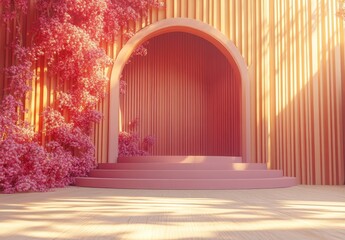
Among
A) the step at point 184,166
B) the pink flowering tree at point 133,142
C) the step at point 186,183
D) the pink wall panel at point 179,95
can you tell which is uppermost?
the pink wall panel at point 179,95

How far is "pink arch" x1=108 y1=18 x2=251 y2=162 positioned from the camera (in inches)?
283

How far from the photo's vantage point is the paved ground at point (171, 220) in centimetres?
221

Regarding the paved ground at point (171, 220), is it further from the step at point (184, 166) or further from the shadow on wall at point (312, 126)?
the shadow on wall at point (312, 126)

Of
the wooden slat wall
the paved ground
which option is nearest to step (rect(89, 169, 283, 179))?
the wooden slat wall

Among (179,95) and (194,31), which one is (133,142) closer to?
(179,95)

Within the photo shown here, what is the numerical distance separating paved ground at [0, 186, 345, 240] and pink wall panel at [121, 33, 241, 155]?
5.92 meters

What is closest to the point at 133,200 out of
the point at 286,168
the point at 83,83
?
the point at 83,83

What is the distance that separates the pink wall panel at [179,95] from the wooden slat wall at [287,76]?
2.19m

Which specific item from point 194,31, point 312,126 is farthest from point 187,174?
point 194,31

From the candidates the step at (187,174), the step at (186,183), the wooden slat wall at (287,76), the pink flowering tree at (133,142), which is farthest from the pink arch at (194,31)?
the pink flowering tree at (133,142)

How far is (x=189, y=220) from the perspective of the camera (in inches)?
108

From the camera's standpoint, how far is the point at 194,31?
24.5 feet

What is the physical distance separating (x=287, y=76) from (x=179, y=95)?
137 inches

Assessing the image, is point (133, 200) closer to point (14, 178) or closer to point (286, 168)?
point (14, 178)
